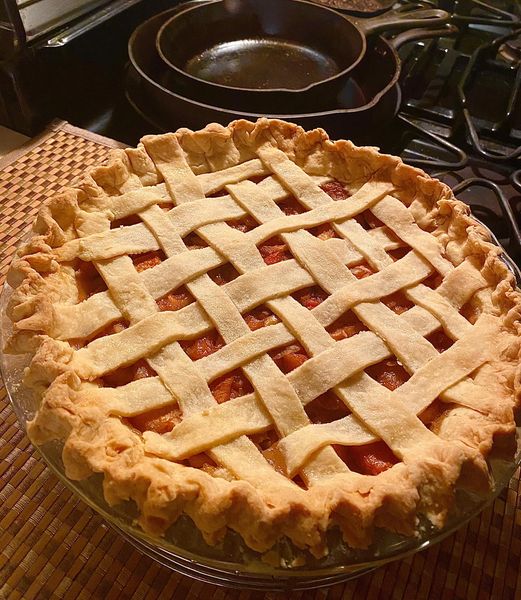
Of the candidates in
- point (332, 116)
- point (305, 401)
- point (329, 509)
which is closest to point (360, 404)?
point (305, 401)

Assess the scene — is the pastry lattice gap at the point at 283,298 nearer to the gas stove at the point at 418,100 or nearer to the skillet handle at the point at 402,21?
the gas stove at the point at 418,100

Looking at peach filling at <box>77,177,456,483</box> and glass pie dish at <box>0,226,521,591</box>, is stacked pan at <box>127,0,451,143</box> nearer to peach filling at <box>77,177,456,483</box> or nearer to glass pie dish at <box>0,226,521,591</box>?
peach filling at <box>77,177,456,483</box>

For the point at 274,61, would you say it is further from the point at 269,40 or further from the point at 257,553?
the point at 257,553

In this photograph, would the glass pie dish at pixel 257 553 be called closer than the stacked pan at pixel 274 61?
Yes

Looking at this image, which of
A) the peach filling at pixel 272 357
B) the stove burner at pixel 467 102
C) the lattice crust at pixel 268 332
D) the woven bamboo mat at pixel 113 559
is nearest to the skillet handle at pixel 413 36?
the stove burner at pixel 467 102

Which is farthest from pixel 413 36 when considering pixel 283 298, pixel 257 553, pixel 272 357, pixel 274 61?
pixel 257 553

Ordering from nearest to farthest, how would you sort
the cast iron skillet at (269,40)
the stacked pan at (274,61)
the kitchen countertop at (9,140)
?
the stacked pan at (274,61) → the kitchen countertop at (9,140) → the cast iron skillet at (269,40)

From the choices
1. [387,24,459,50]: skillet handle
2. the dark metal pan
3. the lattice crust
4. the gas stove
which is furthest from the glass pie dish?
the dark metal pan
